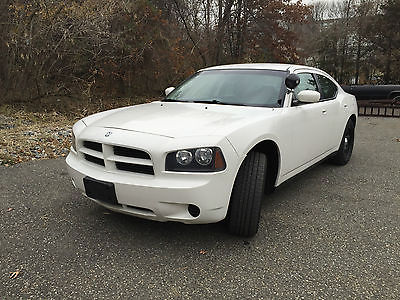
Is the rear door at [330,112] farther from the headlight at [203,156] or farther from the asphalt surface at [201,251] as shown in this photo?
the headlight at [203,156]

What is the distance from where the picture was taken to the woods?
28.6ft

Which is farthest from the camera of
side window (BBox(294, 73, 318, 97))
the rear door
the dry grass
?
the dry grass

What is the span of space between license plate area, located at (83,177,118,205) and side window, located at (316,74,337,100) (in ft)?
9.12

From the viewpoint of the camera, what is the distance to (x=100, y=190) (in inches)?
95.3

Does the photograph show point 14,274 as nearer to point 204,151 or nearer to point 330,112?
point 204,151

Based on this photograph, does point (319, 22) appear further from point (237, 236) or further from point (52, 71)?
point (237, 236)

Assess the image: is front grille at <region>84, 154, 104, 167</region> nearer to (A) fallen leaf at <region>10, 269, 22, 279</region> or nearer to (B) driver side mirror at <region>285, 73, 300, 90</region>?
(A) fallen leaf at <region>10, 269, 22, 279</region>

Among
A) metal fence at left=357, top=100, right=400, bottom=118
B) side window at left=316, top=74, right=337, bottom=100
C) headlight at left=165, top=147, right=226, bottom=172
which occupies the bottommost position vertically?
metal fence at left=357, top=100, right=400, bottom=118

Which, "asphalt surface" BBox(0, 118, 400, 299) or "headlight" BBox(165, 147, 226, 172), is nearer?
"asphalt surface" BBox(0, 118, 400, 299)

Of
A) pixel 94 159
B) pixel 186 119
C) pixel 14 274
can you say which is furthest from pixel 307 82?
pixel 14 274

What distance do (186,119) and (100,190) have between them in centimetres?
86

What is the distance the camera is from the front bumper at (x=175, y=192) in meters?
2.21

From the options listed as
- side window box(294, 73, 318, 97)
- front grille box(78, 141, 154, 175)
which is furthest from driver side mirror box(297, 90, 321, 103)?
front grille box(78, 141, 154, 175)

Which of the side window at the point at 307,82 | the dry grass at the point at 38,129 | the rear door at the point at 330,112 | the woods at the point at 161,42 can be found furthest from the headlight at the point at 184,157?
the woods at the point at 161,42
